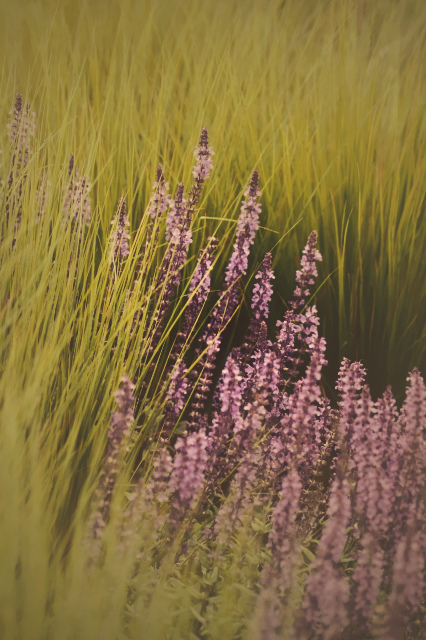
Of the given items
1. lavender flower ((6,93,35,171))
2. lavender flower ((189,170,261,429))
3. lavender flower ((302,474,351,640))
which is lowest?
lavender flower ((302,474,351,640))

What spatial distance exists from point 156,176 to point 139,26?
0.78 m

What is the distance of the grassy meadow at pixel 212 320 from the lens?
1143mm

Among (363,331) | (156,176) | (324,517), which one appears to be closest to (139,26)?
(156,176)

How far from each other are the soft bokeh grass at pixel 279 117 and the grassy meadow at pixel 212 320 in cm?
1

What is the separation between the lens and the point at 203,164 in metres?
1.87

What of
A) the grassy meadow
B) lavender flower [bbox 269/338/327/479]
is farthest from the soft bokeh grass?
lavender flower [bbox 269/338/327/479]

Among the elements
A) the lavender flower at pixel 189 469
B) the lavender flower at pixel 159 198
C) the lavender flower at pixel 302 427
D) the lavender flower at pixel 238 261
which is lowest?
the lavender flower at pixel 189 469

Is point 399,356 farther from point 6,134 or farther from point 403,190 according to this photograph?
point 6,134

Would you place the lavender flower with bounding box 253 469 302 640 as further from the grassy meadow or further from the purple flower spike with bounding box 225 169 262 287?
the purple flower spike with bounding box 225 169 262 287

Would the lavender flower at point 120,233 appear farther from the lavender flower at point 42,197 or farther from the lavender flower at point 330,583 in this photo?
the lavender flower at point 330,583

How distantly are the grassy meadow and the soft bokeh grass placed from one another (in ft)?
0.03

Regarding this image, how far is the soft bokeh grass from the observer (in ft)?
6.53

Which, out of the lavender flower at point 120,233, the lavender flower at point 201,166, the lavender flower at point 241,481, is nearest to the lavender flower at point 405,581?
the lavender flower at point 241,481

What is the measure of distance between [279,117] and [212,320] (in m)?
0.78
